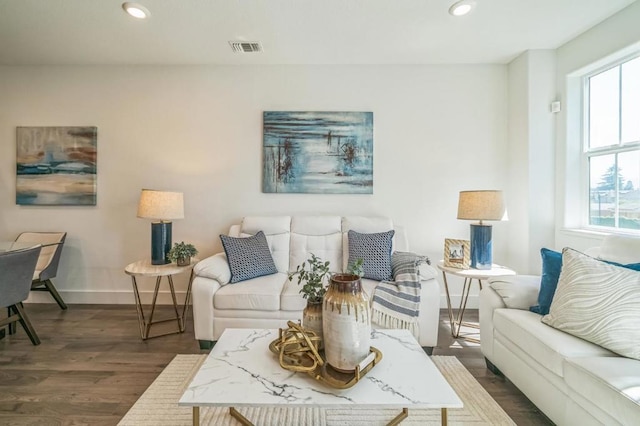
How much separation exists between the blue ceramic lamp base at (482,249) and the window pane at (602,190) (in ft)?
3.13

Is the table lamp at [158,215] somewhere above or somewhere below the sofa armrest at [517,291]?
above

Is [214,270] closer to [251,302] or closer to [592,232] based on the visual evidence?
[251,302]

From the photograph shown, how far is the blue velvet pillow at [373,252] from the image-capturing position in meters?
2.55

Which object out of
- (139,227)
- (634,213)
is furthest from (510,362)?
(139,227)

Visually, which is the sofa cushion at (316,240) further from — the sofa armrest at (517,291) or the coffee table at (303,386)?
the coffee table at (303,386)

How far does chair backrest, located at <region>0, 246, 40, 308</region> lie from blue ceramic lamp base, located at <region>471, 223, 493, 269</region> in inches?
139

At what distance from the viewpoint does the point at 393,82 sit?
130 inches

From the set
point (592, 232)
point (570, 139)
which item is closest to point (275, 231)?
point (592, 232)

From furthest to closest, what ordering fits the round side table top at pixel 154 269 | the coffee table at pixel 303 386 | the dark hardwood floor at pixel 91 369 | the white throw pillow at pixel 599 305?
Result: 1. the round side table top at pixel 154 269
2. the dark hardwood floor at pixel 91 369
3. the white throw pillow at pixel 599 305
4. the coffee table at pixel 303 386

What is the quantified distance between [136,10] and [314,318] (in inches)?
103

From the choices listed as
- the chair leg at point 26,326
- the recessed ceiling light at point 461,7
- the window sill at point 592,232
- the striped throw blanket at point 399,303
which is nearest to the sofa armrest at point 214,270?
the striped throw blanket at point 399,303

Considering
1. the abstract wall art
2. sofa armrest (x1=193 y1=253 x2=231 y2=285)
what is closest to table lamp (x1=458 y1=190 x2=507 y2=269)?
sofa armrest (x1=193 y1=253 x2=231 y2=285)

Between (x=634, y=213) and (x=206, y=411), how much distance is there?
10.7ft

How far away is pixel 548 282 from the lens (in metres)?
1.84
